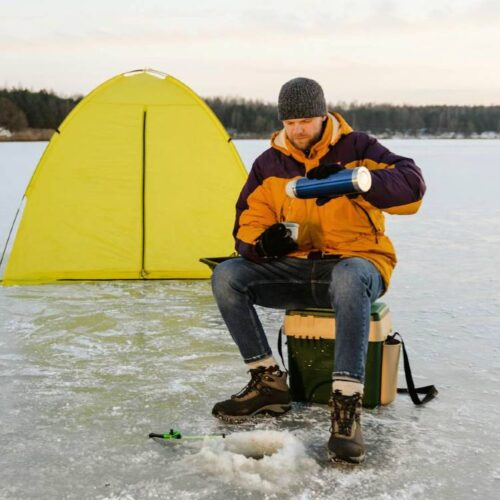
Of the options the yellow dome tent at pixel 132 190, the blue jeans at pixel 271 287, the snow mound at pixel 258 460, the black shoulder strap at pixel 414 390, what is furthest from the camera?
the yellow dome tent at pixel 132 190

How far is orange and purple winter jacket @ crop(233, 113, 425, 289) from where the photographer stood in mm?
2760

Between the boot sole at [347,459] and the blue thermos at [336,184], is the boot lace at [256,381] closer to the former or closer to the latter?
the boot sole at [347,459]

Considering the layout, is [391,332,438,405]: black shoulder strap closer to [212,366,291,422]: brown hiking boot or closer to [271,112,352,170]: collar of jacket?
[212,366,291,422]: brown hiking boot

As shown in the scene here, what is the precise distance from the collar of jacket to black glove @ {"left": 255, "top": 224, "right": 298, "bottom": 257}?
0.30m

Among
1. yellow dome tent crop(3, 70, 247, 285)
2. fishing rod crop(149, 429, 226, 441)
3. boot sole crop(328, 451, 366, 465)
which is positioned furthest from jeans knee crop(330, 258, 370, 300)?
yellow dome tent crop(3, 70, 247, 285)

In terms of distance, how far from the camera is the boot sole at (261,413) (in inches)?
112

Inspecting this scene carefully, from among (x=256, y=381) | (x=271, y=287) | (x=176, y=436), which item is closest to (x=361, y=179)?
(x=271, y=287)

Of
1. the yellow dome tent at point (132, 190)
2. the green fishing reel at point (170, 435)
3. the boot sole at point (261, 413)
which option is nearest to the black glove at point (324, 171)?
the boot sole at point (261, 413)

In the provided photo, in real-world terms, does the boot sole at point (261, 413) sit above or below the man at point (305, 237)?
below

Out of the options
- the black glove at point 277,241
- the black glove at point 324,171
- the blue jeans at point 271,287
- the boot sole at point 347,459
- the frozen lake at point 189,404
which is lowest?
the frozen lake at point 189,404

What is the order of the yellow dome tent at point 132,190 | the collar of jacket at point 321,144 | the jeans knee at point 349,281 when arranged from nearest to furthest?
the jeans knee at point 349,281 < the collar of jacket at point 321,144 < the yellow dome tent at point 132,190

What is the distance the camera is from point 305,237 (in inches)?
114

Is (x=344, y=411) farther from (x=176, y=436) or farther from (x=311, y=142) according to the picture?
(x=311, y=142)

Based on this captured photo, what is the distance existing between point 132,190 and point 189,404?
2.97 metres
